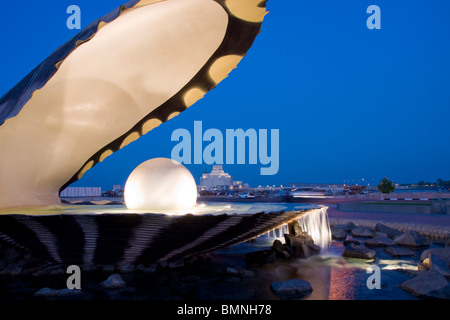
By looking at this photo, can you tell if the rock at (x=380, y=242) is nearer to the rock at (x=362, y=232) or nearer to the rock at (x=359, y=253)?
the rock at (x=362, y=232)

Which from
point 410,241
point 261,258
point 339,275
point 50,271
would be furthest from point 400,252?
point 50,271

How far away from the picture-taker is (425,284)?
4941mm

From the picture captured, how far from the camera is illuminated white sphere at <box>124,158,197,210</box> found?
21.4 feet

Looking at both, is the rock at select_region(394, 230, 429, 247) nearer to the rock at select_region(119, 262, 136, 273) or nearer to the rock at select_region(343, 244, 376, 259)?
the rock at select_region(343, 244, 376, 259)

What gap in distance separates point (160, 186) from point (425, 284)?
4.92 m

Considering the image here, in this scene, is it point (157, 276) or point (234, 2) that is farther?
point (157, 276)

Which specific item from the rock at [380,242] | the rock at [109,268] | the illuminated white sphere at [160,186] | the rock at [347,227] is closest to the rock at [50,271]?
the rock at [109,268]

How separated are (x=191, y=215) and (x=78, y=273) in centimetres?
265

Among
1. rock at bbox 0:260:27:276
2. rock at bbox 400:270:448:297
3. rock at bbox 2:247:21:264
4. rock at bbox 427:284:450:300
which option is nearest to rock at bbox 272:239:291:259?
rock at bbox 400:270:448:297

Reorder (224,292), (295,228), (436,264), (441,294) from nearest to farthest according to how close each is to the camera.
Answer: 1. (441,294)
2. (224,292)
3. (436,264)
4. (295,228)

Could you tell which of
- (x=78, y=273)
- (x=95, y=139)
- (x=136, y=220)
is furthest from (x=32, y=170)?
(x=136, y=220)

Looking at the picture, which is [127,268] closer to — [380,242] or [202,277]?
[202,277]

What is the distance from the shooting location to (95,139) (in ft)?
27.0

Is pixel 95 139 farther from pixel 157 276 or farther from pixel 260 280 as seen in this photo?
pixel 260 280
